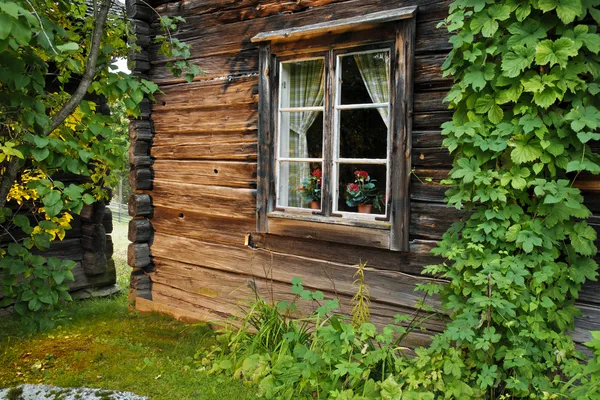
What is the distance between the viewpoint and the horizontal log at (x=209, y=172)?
4.97m

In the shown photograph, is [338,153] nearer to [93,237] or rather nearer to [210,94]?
[210,94]

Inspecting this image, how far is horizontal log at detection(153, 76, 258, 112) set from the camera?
4.91 meters

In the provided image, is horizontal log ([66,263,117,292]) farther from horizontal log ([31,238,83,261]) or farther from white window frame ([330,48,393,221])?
white window frame ([330,48,393,221])

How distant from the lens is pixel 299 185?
4.61 meters

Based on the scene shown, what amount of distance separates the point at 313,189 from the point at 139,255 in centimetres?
246

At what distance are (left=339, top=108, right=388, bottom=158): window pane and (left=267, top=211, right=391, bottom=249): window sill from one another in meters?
0.56

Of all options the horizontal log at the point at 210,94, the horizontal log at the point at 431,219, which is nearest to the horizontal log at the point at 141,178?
the horizontal log at the point at 210,94

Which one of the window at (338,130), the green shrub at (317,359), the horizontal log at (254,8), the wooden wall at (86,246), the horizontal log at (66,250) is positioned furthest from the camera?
the wooden wall at (86,246)

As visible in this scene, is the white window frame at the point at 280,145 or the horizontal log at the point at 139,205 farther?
the horizontal log at the point at 139,205

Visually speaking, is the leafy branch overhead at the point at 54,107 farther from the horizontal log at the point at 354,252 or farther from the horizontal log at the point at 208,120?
the horizontal log at the point at 354,252

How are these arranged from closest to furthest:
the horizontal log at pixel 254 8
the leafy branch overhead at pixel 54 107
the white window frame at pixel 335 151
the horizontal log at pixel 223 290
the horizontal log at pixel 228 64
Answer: the leafy branch overhead at pixel 54 107 < the horizontal log at pixel 254 8 < the white window frame at pixel 335 151 < the horizontal log at pixel 223 290 < the horizontal log at pixel 228 64

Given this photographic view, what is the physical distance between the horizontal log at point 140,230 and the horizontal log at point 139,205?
0.29ft

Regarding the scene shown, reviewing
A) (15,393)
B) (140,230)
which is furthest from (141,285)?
(15,393)

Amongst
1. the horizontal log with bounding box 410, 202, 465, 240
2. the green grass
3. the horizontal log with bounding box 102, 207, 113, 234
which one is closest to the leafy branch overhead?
the green grass
